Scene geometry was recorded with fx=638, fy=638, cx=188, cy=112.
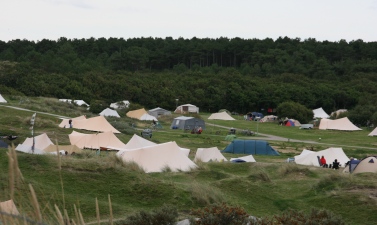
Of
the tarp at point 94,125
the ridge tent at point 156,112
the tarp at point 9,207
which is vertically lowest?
the ridge tent at point 156,112

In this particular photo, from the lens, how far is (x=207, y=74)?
97438mm

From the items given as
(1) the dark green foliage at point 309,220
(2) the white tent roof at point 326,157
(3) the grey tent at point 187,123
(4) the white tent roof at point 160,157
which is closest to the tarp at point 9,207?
(1) the dark green foliage at point 309,220

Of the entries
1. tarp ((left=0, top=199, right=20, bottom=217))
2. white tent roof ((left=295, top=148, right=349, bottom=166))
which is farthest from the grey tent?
tarp ((left=0, top=199, right=20, bottom=217))

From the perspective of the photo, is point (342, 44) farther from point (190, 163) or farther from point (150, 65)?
point (190, 163)

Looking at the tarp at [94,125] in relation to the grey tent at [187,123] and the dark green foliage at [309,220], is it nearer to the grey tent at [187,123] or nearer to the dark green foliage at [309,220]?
the grey tent at [187,123]

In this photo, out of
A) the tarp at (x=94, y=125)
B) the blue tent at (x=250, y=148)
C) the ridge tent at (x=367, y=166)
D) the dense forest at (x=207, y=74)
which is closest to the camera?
the ridge tent at (x=367, y=166)

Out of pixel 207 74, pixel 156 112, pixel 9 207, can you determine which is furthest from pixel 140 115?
pixel 9 207

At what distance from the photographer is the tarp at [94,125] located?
4174 centimetres

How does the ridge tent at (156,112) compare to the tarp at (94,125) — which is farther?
the ridge tent at (156,112)

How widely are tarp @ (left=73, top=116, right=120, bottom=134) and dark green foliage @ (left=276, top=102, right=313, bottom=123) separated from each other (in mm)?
27817

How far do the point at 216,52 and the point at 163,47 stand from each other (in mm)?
11112

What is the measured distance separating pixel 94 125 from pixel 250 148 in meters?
11.6

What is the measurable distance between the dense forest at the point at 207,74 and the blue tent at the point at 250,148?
28.4 meters

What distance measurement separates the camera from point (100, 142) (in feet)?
108
